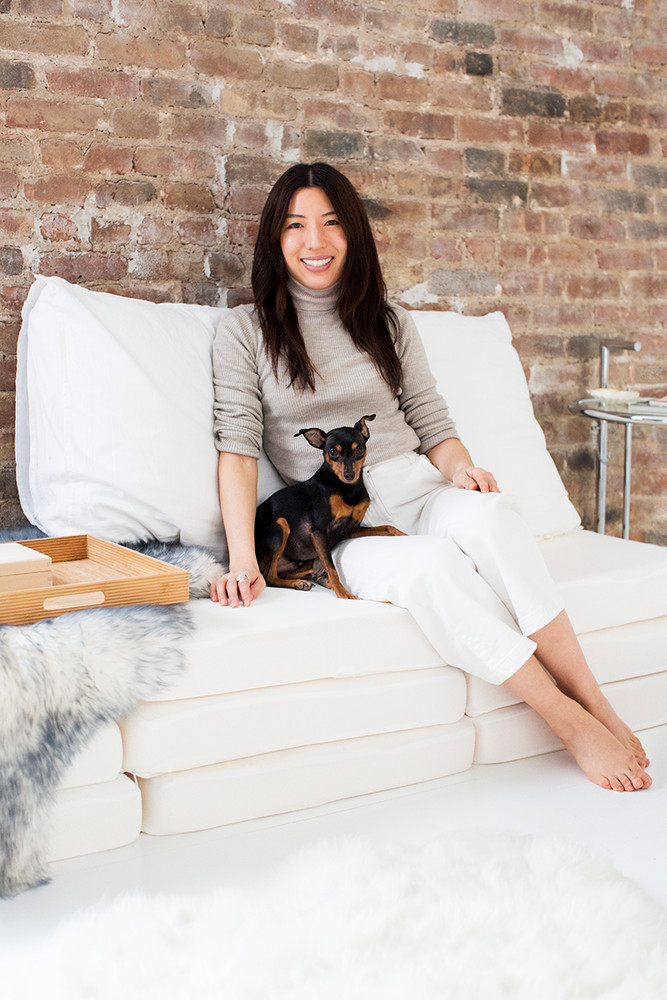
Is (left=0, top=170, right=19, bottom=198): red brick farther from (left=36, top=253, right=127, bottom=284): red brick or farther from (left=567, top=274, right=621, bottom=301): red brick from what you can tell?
(left=567, top=274, right=621, bottom=301): red brick

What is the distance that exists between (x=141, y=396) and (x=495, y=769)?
3.49 feet

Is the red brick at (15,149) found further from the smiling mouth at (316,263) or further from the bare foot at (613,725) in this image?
the bare foot at (613,725)

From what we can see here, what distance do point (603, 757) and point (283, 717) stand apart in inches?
24.6

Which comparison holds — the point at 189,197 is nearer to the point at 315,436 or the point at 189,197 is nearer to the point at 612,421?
the point at 315,436

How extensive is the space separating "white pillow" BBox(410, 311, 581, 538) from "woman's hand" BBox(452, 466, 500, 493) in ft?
0.97

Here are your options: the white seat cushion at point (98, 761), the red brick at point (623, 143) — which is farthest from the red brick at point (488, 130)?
the white seat cushion at point (98, 761)

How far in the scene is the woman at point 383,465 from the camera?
5.54ft

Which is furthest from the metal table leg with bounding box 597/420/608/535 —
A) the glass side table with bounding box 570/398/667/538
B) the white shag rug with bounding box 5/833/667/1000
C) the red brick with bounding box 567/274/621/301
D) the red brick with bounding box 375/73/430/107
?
the white shag rug with bounding box 5/833/667/1000

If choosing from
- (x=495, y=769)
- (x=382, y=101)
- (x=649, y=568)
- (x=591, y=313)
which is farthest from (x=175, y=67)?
(x=495, y=769)

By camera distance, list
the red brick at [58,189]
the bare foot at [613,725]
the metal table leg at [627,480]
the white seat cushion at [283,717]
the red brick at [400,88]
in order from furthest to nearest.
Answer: the metal table leg at [627,480] → the red brick at [400,88] → the red brick at [58,189] → the bare foot at [613,725] → the white seat cushion at [283,717]

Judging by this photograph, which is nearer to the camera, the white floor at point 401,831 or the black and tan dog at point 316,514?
the white floor at point 401,831

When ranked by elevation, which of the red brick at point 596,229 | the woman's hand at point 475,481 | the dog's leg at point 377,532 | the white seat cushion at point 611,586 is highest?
the red brick at point 596,229

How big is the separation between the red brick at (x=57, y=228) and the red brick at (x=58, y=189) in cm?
4

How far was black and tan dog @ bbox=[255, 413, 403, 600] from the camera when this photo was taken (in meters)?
1.90
